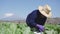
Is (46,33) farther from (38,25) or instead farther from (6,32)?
(6,32)

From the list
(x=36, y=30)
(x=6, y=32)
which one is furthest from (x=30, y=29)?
(x=6, y=32)

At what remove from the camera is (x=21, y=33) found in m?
4.76

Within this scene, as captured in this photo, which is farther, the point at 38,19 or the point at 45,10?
the point at 45,10

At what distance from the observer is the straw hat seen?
14.1 feet

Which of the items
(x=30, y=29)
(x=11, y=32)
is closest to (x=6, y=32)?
(x=11, y=32)

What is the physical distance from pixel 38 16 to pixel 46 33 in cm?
42

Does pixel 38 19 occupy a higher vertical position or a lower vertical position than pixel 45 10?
lower

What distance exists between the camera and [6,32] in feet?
14.9

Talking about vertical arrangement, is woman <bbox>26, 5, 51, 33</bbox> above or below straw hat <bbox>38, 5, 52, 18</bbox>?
below

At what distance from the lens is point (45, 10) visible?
445 cm

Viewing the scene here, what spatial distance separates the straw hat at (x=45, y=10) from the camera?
4.29 metres

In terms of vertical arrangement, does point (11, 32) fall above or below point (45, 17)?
below

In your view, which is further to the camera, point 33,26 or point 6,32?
point 6,32

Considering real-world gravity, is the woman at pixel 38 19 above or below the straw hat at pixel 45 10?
below
